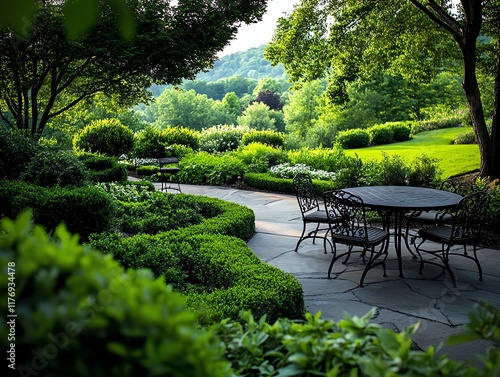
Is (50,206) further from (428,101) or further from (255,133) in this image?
(428,101)

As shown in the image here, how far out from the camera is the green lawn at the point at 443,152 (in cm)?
1233

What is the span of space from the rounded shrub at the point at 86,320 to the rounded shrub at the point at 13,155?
24.8 feet

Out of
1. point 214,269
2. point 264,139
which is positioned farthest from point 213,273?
point 264,139

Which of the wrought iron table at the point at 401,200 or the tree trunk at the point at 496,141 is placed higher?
the tree trunk at the point at 496,141

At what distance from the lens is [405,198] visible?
4.93 meters

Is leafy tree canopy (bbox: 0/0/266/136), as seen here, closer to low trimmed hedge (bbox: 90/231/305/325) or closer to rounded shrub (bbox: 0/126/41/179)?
rounded shrub (bbox: 0/126/41/179)

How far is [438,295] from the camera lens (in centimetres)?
415

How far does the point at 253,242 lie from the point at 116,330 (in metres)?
5.44

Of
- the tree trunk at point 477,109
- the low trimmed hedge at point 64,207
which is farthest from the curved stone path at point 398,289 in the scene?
the tree trunk at point 477,109

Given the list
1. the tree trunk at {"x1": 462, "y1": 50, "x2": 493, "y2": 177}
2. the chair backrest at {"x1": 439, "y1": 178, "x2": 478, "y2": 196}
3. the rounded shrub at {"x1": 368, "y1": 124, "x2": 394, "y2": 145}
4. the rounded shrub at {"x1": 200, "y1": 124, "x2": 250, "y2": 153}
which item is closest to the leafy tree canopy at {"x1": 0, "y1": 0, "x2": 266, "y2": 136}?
the tree trunk at {"x1": 462, "y1": 50, "x2": 493, "y2": 177}

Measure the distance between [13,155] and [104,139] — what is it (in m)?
9.82

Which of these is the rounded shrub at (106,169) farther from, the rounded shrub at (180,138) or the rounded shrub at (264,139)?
the rounded shrub at (264,139)

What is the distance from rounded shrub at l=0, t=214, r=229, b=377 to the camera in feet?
2.53

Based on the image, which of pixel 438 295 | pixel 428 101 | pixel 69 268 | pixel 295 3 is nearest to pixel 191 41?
pixel 295 3
